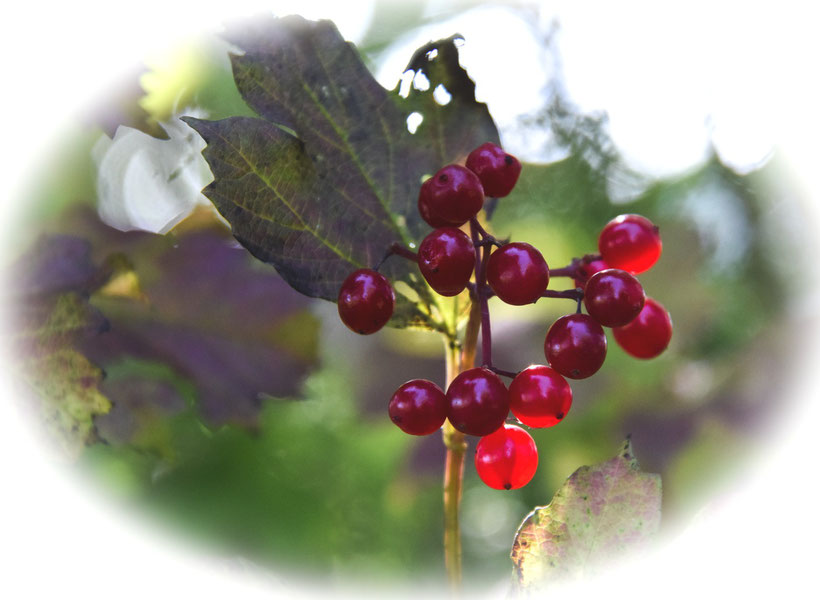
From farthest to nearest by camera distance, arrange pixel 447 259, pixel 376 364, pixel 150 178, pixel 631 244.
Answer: pixel 376 364
pixel 150 178
pixel 631 244
pixel 447 259

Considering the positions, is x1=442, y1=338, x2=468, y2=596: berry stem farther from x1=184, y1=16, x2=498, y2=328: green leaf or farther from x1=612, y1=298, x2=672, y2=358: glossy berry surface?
x1=612, y1=298, x2=672, y2=358: glossy berry surface

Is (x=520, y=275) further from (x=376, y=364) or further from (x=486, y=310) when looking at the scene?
(x=376, y=364)

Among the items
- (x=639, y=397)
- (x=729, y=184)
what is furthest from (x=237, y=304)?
(x=729, y=184)

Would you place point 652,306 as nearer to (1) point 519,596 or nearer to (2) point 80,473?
(1) point 519,596

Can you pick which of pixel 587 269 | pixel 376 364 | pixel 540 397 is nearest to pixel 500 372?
pixel 540 397

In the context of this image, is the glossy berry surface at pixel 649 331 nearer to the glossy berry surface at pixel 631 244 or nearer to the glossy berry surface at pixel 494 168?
the glossy berry surface at pixel 631 244

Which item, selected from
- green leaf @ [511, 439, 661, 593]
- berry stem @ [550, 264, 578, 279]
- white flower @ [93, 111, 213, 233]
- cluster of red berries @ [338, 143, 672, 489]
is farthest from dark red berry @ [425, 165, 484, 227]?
white flower @ [93, 111, 213, 233]

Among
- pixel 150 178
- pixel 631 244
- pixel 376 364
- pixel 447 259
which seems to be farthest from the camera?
pixel 376 364
